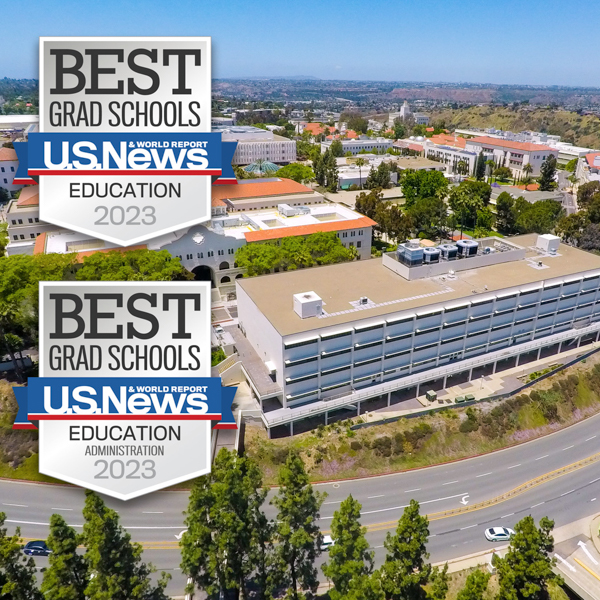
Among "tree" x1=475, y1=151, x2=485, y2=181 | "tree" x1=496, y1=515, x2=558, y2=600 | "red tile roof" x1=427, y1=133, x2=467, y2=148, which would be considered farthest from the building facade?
"tree" x1=496, y1=515, x2=558, y2=600

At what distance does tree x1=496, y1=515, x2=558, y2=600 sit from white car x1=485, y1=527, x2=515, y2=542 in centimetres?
704

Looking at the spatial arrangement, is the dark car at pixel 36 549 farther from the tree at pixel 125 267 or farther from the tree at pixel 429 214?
the tree at pixel 429 214

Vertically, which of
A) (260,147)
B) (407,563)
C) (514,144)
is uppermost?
(514,144)

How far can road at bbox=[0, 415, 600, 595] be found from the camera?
3519 centimetres

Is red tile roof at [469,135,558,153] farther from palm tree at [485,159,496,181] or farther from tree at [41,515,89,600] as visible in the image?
tree at [41,515,89,600]

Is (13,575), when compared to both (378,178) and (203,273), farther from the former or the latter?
(378,178)

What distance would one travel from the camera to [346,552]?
999 inches

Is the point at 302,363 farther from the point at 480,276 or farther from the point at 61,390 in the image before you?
the point at 61,390

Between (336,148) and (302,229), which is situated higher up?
(336,148)

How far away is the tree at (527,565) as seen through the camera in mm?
27172

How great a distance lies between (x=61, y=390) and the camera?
12711 millimetres

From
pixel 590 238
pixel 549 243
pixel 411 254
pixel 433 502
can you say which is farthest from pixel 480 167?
pixel 433 502

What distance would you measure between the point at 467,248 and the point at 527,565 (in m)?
36.5

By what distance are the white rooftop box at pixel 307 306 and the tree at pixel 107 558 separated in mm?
24805
